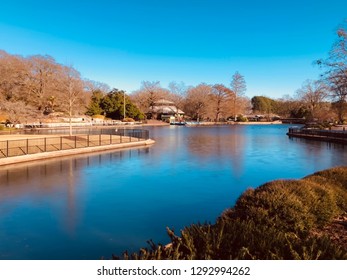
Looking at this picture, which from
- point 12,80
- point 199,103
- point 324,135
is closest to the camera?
point 324,135

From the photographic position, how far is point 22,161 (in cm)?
1944

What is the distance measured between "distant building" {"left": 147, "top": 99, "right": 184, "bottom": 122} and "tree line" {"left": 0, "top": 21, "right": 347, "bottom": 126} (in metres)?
1.96

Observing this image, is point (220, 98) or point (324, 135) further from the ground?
point (220, 98)

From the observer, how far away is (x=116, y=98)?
83.9m

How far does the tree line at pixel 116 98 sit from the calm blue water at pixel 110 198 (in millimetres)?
20936

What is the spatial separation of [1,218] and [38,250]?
295 cm

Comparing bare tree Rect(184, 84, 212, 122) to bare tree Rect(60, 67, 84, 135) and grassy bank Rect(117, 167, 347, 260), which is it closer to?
bare tree Rect(60, 67, 84, 135)

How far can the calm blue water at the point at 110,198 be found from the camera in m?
7.32

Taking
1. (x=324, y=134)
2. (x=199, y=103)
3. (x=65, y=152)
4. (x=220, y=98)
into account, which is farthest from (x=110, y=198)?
(x=220, y=98)

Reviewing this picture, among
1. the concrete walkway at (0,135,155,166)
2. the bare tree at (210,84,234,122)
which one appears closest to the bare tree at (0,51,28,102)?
the concrete walkway at (0,135,155,166)

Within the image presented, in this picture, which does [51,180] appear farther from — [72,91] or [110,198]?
[72,91]

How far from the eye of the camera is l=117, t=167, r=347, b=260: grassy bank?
12.8ft

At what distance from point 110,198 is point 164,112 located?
85.5m
